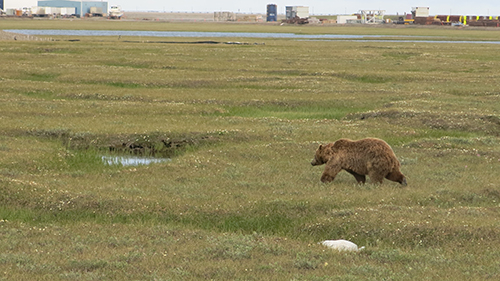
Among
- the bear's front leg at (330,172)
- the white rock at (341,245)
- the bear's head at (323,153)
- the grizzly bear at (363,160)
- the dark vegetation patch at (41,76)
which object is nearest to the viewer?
the white rock at (341,245)

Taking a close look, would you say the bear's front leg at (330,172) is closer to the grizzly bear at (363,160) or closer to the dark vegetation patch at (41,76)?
the grizzly bear at (363,160)

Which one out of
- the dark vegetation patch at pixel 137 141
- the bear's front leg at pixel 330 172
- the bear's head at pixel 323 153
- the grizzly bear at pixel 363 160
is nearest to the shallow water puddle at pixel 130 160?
the dark vegetation patch at pixel 137 141

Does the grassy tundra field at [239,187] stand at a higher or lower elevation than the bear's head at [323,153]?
lower

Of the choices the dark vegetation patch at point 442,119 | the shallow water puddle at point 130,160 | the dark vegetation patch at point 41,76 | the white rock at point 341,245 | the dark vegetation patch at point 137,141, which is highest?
the dark vegetation patch at point 41,76

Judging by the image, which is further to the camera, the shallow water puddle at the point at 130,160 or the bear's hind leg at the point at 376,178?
the shallow water puddle at the point at 130,160

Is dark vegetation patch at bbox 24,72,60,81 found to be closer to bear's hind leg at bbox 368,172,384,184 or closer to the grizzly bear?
the grizzly bear

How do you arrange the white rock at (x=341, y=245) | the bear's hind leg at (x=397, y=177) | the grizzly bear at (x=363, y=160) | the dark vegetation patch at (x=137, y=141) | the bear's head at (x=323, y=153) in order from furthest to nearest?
1. the dark vegetation patch at (x=137, y=141)
2. the bear's head at (x=323, y=153)
3. the bear's hind leg at (x=397, y=177)
4. the grizzly bear at (x=363, y=160)
5. the white rock at (x=341, y=245)

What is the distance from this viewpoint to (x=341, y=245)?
12.5m

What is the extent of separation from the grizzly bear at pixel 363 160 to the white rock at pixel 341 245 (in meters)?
4.53

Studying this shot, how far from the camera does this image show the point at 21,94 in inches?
1460

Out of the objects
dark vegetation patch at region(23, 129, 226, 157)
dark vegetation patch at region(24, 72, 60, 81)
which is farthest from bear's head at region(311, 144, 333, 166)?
dark vegetation patch at region(24, 72, 60, 81)

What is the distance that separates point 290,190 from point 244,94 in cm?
2174

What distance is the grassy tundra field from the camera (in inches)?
450

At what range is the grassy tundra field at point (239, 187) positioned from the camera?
450 inches
